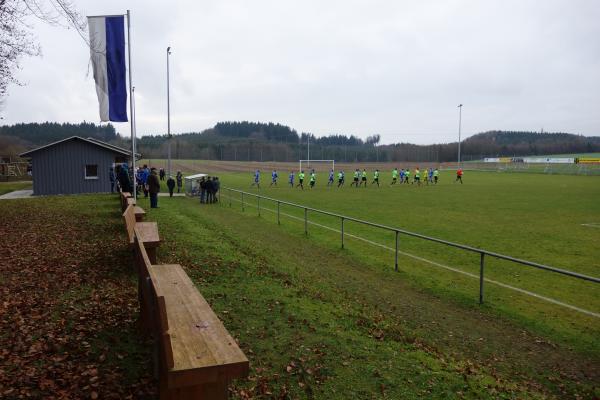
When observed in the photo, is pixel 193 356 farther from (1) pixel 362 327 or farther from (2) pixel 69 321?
(1) pixel 362 327

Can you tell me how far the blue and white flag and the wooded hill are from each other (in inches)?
2656

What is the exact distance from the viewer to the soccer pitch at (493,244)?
7.92m

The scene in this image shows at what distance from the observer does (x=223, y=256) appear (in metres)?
8.82

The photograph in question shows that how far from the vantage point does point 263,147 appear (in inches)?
3280

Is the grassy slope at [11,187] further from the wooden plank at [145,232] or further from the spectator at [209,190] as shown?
the wooden plank at [145,232]

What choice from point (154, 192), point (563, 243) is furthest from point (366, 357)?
point (154, 192)

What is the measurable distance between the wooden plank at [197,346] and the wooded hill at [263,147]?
78.7 meters

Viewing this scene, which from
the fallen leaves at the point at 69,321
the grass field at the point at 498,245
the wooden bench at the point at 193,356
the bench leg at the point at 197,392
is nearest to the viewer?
the wooden bench at the point at 193,356

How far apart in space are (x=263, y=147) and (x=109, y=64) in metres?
69.1

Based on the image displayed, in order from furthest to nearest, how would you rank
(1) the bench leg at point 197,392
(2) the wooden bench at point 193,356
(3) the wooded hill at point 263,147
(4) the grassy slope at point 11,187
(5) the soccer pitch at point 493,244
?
(3) the wooded hill at point 263,147, (4) the grassy slope at point 11,187, (5) the soccer pitch at point 493,244, (1) the bench leg at point 197,392, (2) the wooden bench at point 193,356

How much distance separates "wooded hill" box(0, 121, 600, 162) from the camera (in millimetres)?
86812

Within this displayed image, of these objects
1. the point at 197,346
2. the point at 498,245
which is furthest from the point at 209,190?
the point at 197,346

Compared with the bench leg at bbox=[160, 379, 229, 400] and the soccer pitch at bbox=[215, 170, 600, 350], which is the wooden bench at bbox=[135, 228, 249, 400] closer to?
the bench leg at bbox=[160, 379, 229, 400]

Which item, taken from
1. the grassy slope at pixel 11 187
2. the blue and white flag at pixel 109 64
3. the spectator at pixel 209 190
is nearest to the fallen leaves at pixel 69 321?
the blue and white flag at pixel 109 64
